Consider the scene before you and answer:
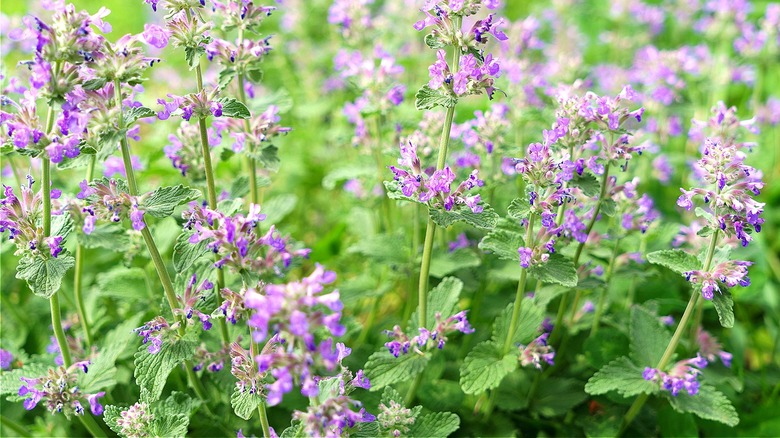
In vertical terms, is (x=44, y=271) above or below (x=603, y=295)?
above

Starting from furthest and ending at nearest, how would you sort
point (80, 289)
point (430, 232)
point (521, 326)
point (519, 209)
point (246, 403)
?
point (80, 289), point (521, 326), point (430, 232), point (519, 209), point (246, 403)

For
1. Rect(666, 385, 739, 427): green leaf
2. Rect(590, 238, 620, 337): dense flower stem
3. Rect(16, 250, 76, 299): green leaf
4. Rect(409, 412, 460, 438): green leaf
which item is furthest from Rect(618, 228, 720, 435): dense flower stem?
Rect(16, 250, 76, 299): green leaf

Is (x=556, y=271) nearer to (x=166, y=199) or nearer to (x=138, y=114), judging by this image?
(x=166, y=199)

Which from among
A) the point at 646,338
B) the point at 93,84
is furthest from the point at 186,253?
the point at 646,338

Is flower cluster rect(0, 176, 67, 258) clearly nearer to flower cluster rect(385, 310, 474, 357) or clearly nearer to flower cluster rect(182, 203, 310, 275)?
flower cluster rect(182, 203, 310, 275)

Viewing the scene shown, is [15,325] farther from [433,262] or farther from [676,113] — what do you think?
[676,113]

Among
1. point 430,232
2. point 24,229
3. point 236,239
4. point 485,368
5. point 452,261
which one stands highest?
point 236,239

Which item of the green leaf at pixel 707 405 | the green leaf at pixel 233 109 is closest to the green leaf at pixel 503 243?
the green leaf at pixel 707 405
